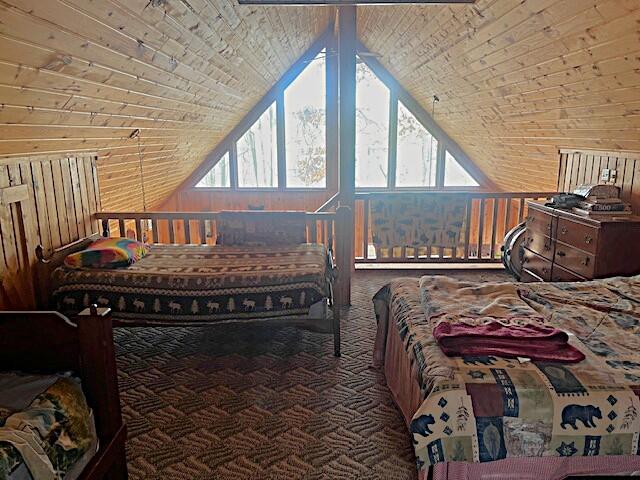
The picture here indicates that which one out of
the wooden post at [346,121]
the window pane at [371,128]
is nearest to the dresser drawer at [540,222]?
the wooden post at [346,121]

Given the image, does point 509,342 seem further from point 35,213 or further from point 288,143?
point 288,143

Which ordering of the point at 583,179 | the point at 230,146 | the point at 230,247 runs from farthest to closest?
the point at 230,146
the point at 583,179
the point at 230,247

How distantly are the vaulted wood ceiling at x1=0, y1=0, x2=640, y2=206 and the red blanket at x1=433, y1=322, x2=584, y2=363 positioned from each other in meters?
1.71

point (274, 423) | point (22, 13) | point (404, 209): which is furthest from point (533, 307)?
point (404, 209)

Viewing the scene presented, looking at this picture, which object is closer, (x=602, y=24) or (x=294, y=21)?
(x=602, y=24)

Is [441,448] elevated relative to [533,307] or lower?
lower

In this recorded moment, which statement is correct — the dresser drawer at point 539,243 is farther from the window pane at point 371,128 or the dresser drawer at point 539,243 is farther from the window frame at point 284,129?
the window frame at point 284,129

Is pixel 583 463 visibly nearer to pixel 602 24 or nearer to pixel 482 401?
pixel 482 401

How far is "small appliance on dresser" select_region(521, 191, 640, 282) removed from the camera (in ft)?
10.6

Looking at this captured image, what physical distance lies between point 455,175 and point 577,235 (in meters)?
4.04

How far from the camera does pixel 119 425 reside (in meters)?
1.83

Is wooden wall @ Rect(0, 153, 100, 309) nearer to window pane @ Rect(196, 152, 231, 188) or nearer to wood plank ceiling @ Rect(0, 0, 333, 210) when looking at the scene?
wood plank ceiling @ Rect(0, 0, 333, 210)

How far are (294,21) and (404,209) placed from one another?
7.34ft

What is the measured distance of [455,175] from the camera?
24.2 feet
